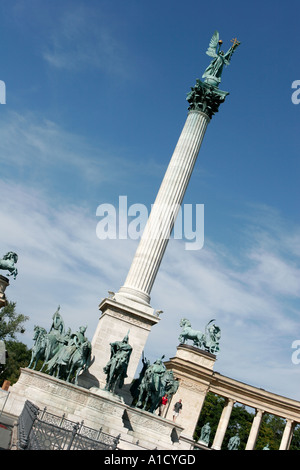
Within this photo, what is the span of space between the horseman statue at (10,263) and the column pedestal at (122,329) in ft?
101

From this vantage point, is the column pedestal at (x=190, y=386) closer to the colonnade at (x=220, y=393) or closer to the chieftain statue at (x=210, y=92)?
the colonnade at (x=220, y=393)

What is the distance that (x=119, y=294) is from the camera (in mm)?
31609

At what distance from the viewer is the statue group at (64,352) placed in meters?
28.5

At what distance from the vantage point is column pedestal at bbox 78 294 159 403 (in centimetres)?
3032

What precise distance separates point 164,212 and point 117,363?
1089 centimetres

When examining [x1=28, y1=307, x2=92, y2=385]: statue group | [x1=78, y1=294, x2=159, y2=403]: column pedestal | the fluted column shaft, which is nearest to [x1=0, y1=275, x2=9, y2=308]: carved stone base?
[x1=28, y1=307, x2=92, y2=385]: statue group

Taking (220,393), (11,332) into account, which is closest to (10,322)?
(11,332)

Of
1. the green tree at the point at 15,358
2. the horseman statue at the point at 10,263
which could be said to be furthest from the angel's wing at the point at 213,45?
the green tree at the point at 15,358

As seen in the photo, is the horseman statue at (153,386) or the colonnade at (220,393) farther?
the colonnade at (220,393)

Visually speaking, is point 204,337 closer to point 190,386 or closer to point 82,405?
point 190,386
